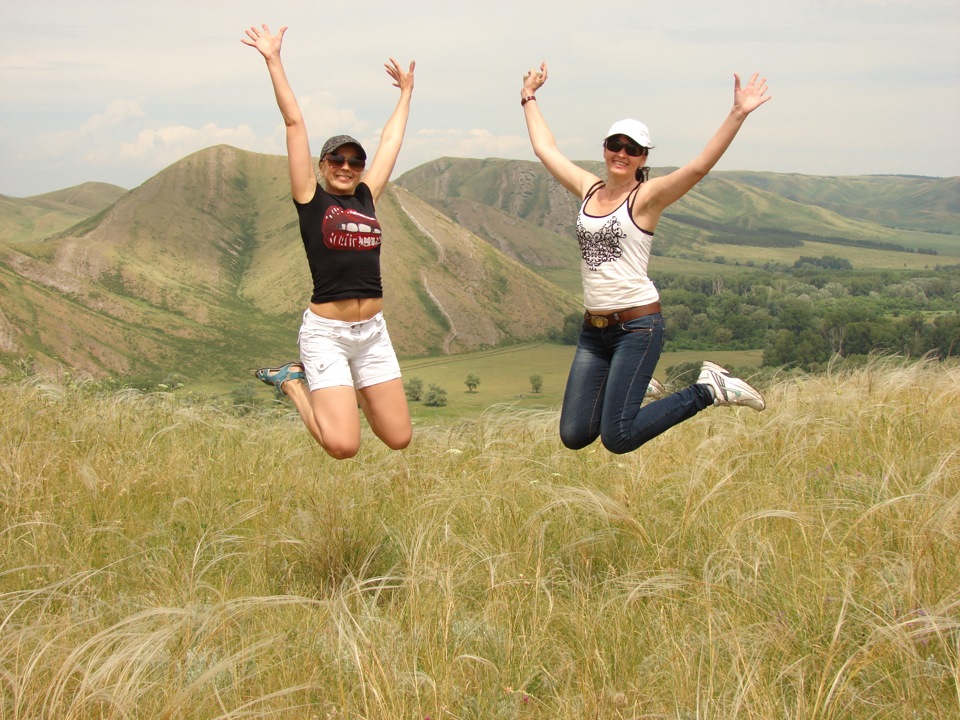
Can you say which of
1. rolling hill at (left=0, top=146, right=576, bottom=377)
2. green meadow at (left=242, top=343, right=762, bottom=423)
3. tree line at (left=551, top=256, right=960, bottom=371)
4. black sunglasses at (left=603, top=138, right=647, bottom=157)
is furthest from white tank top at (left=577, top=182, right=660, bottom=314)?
rolling hill at (left=0, top=146, right=576, bottom=377)

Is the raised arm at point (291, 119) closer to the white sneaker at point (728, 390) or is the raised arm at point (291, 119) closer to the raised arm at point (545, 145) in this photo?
the raised arm at point (545, 145)

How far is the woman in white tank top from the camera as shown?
5.77 metres

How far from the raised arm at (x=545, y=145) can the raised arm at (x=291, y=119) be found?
1.93 m

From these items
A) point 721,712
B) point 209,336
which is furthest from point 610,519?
point 209,336

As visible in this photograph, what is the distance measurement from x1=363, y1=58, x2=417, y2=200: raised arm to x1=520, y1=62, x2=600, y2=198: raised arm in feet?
3.36

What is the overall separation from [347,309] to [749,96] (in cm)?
317

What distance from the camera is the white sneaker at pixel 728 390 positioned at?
642 cm

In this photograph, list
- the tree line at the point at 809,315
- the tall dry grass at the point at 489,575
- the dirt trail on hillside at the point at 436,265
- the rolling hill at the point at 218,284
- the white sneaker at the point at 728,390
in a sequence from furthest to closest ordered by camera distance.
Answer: the dirt trail on hillside at the point at 436,265 → the rolling hill at the point at 218,284 → the tree line at the point at 809,315 → the white sneaker at the point at 728,390 → the tall dry grass at the point at 489,575

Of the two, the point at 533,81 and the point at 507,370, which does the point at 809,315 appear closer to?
the point at 507,370

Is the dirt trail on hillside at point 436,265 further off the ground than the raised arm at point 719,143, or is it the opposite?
the raised arm at point 719,143

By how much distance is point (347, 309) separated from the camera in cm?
591

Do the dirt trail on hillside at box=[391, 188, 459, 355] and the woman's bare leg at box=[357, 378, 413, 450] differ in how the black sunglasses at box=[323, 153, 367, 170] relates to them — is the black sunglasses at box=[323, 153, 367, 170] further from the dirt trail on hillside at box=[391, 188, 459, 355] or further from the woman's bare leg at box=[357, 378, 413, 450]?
the dirt trail on hillside at box=[391, 188, 459, 355]

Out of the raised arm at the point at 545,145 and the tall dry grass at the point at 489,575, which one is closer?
the tall dry grass at the point at 489,575

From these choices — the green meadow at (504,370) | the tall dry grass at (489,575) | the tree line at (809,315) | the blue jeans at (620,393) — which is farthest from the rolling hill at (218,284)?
the blue jeans at (620,393)
